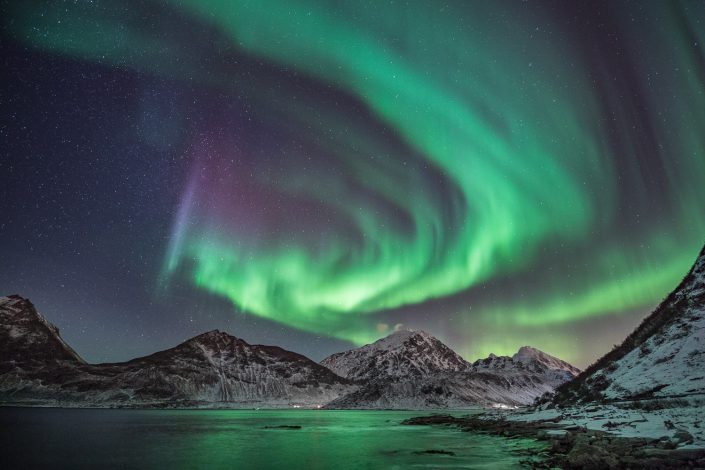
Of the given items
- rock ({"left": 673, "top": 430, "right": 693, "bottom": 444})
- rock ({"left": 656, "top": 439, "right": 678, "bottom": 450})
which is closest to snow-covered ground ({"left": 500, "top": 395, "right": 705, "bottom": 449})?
rock ({"left": 673, "top": 430, "right": 693, "bottom": 444})

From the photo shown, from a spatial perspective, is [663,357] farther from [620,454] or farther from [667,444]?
[620,454]

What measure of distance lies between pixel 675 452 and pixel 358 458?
98.7 ft

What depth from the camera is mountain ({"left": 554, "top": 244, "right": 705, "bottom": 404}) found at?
45875 millimetres

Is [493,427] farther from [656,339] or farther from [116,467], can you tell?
[116,467]

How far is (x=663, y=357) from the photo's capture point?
52.4 metres

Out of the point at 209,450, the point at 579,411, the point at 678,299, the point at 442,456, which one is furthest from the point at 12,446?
the point at 678,299

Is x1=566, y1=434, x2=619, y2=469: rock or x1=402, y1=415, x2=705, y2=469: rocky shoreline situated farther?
x1=566, y1=434, x2=619, y2=469: rock

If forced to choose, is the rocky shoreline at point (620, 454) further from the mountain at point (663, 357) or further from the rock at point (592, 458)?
the mountain at point (663, 357)

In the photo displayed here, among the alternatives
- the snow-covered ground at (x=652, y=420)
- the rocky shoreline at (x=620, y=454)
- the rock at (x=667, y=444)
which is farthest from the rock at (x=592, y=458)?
the snow-covered ground at (x=652, y=420)

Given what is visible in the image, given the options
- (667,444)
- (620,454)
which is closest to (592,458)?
(620,454)

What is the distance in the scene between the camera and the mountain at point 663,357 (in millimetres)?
45875

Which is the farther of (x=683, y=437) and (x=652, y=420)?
(x=652, y=420)

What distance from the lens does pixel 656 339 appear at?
2297 inches

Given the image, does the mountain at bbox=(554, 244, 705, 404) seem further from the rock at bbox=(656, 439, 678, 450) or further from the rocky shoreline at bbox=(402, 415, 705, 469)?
the rock at bbox=(656, 439, 678, 450)
